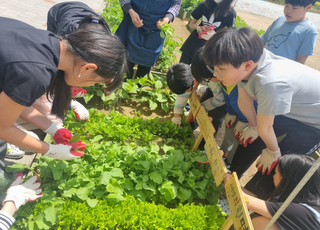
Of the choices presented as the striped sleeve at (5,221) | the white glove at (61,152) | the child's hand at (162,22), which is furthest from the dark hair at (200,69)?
the striped sleeve at (5,221)

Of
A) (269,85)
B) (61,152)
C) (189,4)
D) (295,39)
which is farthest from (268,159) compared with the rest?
(189,4)

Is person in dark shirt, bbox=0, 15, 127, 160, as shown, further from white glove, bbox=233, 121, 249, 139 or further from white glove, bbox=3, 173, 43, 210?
Result: white glove, bbox=233, 121, 249, 139

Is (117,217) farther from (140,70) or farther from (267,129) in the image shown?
(140,70)

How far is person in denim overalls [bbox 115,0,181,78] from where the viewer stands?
9.19 feet

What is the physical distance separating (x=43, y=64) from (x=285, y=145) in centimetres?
171

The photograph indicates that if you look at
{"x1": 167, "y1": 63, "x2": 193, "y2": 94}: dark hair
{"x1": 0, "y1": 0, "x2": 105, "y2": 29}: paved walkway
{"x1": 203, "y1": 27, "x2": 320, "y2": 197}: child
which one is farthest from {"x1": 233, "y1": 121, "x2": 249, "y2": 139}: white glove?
{"x1": 0, "y1": 0, "x2": 105, "y2": 29}: paved walkway

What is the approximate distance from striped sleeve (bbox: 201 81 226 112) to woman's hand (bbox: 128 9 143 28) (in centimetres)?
105

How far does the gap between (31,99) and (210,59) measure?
102 cm

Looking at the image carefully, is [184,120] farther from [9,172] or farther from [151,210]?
[9,172]

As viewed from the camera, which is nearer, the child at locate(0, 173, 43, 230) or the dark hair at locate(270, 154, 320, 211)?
the child at locate(0, 173, 43, 230)

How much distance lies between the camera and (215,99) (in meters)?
2.44

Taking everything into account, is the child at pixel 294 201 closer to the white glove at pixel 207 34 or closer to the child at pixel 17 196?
the child at pixel 17 196

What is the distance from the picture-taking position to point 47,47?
1.27 metres

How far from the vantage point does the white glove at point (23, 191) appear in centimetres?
159
